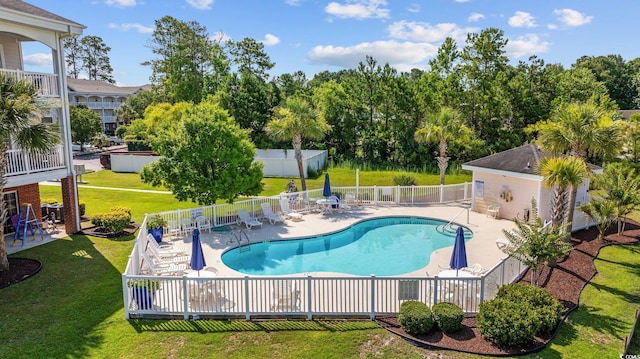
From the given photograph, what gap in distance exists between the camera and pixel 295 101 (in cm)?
2370

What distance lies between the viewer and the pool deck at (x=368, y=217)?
1476cm

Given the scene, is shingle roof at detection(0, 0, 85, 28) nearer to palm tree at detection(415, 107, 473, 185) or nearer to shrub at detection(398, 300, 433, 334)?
shrub at detection(398, 300, 433, 334)

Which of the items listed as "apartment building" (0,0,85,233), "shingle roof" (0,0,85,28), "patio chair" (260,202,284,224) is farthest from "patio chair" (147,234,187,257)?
"shingle roof" (0,0,85,28)

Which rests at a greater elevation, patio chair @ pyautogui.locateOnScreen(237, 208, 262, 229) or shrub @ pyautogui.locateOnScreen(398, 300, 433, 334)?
patio chair @ pyautogui.locateOnScreen(237, 208, 262, 229)

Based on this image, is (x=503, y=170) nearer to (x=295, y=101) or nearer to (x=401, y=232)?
(x=401, y=232)

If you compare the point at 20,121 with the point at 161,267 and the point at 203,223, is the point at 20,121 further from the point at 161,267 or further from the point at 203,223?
the point at 203,223

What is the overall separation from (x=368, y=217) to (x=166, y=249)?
9.86 metres

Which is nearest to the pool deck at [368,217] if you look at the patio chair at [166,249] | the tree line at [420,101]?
the patio chair at [166,249]

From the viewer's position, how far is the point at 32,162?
14.9 m

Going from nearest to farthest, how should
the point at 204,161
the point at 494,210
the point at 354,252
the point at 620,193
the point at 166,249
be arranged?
the point at 166,249 < the point at 620,193 < the point at 354,252 < the point at 204,161 < the point at 494,210

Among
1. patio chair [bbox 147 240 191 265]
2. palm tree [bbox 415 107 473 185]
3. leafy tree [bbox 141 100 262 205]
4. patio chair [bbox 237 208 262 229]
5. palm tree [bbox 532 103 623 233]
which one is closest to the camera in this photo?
patio chair [bbox 147 240 191 265]

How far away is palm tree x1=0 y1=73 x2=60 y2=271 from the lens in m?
11.6

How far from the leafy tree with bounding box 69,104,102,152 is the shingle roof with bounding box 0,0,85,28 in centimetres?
3355

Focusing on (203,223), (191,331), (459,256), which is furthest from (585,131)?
(203,223)
